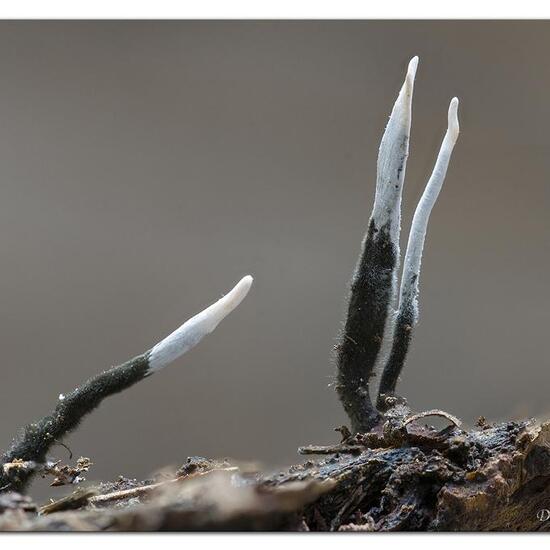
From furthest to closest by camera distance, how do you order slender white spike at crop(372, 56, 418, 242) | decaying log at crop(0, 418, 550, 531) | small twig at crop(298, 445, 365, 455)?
slender white spike at crop(372, 56, 418, 242) < small twig at crop(298, 445, 365, 455) < decaying log at crop(0, 418, 550, 531)

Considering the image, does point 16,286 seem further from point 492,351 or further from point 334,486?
point 492,351

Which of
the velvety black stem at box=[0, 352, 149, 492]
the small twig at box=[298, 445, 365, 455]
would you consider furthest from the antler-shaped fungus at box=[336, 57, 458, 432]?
the velvety black stem at box=[0, 352, 149, 492]

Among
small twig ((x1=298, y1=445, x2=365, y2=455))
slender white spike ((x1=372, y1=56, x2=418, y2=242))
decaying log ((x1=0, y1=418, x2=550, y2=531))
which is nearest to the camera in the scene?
decaying log ((x1=0, y1=418, x2=550, y2=531))

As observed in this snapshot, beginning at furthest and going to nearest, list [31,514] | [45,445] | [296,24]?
[296,24] → [45,445] → [31,514]

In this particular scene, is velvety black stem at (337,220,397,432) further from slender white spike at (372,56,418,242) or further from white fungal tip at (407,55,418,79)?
white fungal tip at (407,55,418,79)

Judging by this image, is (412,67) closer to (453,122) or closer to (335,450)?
(453,122)

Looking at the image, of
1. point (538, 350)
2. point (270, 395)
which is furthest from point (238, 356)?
point (538, 350)

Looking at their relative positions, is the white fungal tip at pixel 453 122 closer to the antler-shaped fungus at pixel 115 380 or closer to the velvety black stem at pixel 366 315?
the velvety black stem at pixel 366 315

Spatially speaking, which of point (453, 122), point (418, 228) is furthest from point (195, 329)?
point (453, 122)
